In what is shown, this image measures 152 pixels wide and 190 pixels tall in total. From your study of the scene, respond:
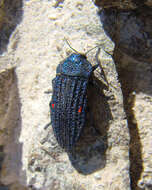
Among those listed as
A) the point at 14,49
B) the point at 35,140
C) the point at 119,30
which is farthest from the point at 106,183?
the point at 14,49

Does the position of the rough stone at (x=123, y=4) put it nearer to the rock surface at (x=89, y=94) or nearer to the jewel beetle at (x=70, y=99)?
the rock surface at (x=89, y=94)

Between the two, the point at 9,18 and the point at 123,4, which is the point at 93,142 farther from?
the point at 9,18

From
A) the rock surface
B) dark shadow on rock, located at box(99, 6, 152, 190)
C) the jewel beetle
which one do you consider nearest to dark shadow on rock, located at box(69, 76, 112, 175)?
the rock surface

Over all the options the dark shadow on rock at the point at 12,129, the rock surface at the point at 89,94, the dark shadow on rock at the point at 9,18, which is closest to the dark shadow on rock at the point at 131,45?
the rock surface at the point at 89,94

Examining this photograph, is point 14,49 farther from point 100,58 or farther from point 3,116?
point 100,58

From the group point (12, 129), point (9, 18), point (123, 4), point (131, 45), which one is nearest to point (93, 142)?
point (12, 129)
